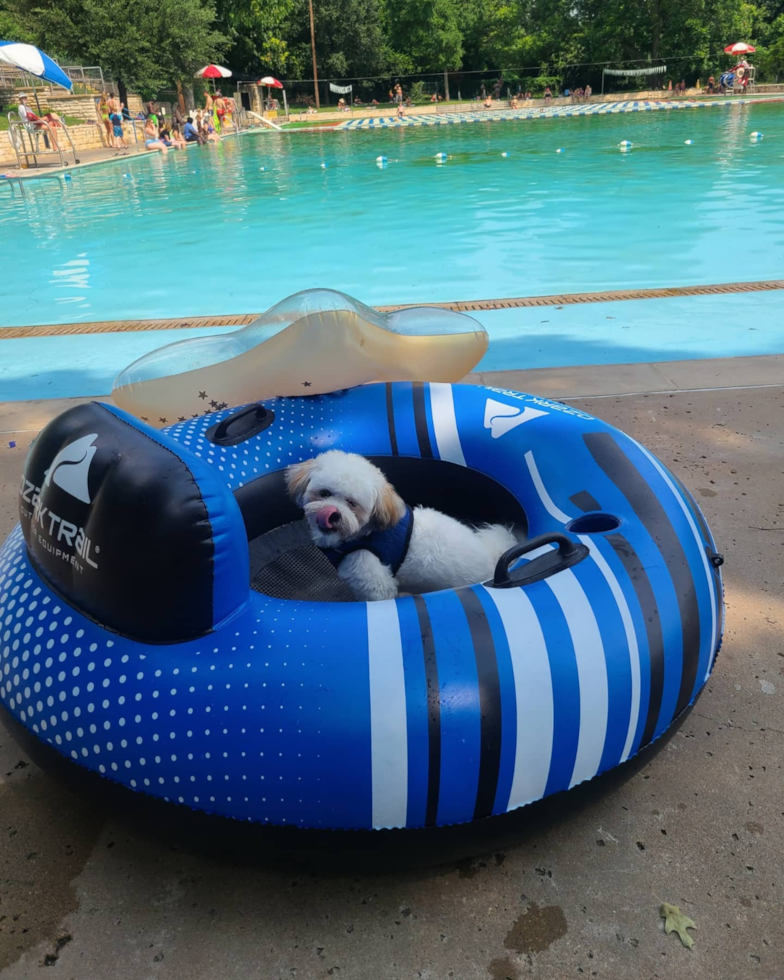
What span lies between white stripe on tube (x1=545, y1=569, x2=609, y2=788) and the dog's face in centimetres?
78

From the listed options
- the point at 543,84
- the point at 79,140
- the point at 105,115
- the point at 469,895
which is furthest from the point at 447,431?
the point at 543,84

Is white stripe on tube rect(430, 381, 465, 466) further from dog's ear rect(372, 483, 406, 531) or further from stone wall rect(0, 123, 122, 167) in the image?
stone wall rect(0, 123, 122, 167)

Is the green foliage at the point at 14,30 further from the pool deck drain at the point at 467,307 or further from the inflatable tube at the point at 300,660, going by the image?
the inflatable tube at the point at 300,660

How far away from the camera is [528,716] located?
163 centimetres

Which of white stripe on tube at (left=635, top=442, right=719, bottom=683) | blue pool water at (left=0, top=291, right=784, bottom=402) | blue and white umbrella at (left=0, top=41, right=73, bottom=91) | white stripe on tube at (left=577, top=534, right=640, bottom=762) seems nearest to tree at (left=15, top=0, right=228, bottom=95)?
blue and white umbrella at (left=0, top=41, right=73, bottom=91)

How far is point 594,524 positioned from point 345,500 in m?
0.77

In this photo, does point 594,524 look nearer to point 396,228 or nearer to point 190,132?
point 396,228

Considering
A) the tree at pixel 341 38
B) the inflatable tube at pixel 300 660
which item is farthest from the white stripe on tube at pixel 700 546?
the tree at pixel 341 38

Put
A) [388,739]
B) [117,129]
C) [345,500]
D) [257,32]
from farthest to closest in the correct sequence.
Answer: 1. [257,32]
2. [117,129]
3. [345,500]
4. [388,739]

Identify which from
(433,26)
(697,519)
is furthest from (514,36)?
(697,519)

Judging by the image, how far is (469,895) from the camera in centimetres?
178

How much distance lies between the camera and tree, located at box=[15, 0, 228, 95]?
105 ft

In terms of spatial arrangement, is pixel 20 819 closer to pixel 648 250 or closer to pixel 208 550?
pixel 208 550

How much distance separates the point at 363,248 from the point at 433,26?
4554 cm
